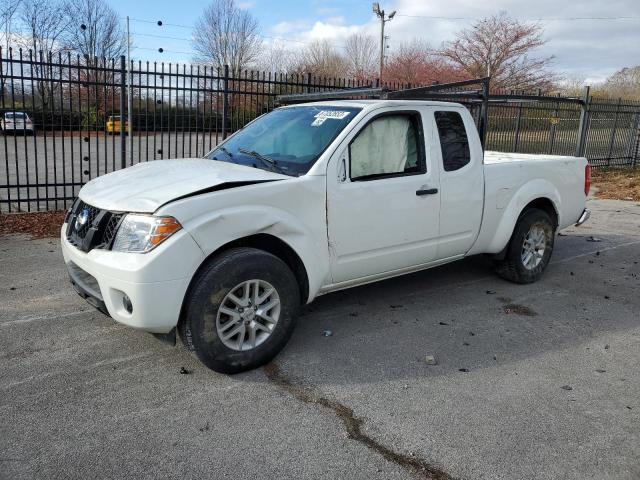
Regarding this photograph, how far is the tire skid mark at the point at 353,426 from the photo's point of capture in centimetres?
277

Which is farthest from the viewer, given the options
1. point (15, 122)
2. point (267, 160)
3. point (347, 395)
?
point (15, 122)

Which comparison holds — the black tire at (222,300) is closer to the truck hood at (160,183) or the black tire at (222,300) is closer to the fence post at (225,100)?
the truck hood at (160,183)

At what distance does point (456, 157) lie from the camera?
4941mm

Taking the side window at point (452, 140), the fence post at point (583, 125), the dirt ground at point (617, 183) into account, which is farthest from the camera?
the fence post at point (583, 125)

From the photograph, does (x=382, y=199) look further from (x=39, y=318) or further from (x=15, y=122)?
(x=15, y=122)

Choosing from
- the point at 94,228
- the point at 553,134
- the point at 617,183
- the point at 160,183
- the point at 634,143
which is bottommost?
the point at 617,183

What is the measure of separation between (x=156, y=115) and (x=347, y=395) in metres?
9.72

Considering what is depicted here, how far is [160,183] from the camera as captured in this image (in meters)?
3.71

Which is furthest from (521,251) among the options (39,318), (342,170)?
(39,318)

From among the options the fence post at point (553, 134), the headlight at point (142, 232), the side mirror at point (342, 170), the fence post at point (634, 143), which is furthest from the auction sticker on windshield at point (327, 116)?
the fence post at point (634, 143)

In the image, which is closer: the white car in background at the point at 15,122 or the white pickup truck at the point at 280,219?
the white pickup truck at the point at 280,219

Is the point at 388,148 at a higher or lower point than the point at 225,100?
lower

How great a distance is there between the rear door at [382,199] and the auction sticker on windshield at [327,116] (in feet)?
0.75

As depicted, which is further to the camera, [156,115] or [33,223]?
[156,115]
